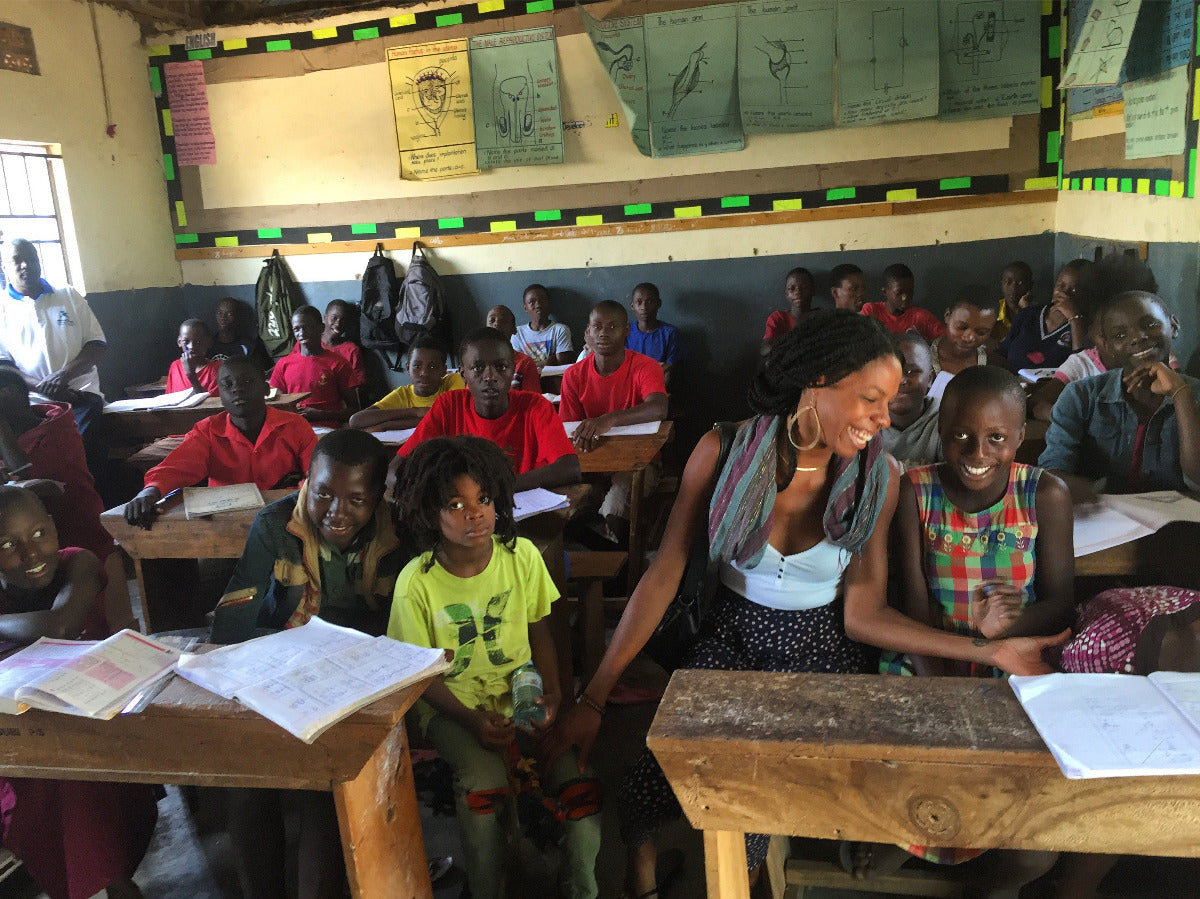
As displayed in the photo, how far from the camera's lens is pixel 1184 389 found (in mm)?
2193

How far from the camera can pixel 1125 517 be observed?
6.14ft

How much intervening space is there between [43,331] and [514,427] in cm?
317

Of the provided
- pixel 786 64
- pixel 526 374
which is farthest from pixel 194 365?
pixel 786 64

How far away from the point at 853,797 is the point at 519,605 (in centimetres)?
91

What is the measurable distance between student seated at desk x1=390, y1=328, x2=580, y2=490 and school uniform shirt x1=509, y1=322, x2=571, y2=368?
2.62m

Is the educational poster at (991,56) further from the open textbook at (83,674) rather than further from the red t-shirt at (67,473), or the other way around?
the open textbook at (83,674)

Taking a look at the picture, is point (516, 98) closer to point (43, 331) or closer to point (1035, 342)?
point (43, 331)

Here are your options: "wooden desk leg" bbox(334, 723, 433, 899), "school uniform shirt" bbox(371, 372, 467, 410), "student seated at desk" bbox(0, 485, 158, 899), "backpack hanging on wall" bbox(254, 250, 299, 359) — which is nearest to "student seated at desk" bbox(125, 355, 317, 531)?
"school uniform shirt" bbox(371, 372, 467, 410)

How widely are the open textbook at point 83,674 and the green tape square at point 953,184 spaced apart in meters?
4.93

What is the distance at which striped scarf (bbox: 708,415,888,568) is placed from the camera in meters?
1.61

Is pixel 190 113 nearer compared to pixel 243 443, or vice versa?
pixel 243 443

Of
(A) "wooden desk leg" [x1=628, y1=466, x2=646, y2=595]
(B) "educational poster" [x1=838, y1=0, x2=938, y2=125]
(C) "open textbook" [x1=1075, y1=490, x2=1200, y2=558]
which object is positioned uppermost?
(B) "educational poster" [x1=838, y1=0, x2=938, y2=125]

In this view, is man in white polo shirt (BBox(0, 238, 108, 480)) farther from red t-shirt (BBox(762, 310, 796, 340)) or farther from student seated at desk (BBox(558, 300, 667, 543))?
red t-shirt (BBox(762, 310, 796, 340))

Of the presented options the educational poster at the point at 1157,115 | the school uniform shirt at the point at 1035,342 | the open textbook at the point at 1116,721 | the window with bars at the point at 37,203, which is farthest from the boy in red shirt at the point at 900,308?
the window with bars at the point at 37,203
